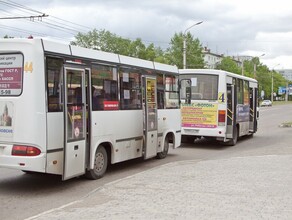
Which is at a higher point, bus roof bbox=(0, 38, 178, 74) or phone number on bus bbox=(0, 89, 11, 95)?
bus roof bbox=(0, 38, 178, 74)

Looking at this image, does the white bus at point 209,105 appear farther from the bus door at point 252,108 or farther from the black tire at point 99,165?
the black tire at point 99,165

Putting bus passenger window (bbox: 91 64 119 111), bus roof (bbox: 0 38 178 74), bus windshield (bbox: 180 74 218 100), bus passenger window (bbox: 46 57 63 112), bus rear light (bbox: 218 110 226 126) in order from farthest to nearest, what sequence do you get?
bus windshield (bbox: 180 74 218 100)
bus rear light (bbox: 218 110 226 126)
bus passenger window (bbox: 91 64 119 111)
bus passenger window (bbox: 46 57 63 112)
bus roof (bbox: 0 38 178 74)

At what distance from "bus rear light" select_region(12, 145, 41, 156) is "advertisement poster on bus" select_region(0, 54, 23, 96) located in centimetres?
99

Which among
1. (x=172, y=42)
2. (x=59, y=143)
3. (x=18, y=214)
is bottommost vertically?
(x=18, y=214)

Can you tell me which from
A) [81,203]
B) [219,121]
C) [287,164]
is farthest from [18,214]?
[219,121]

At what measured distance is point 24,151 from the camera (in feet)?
25.4

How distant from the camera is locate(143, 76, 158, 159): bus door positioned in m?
11.1

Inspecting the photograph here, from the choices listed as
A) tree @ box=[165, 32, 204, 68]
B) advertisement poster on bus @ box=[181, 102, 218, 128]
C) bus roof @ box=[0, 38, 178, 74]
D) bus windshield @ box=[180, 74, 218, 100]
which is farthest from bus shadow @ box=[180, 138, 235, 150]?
tree @ box=[165, 32, 204, 68]

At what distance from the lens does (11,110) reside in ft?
25.9

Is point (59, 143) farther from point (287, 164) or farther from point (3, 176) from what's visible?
point (287, 164)

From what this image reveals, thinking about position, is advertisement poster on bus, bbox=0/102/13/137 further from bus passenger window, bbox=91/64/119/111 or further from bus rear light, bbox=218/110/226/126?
bus rear light, bbox=218/110/226/126

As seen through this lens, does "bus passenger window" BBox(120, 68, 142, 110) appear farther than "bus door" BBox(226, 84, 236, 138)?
No

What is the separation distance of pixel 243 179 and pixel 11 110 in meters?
4.70

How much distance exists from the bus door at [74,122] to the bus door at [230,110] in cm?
892
